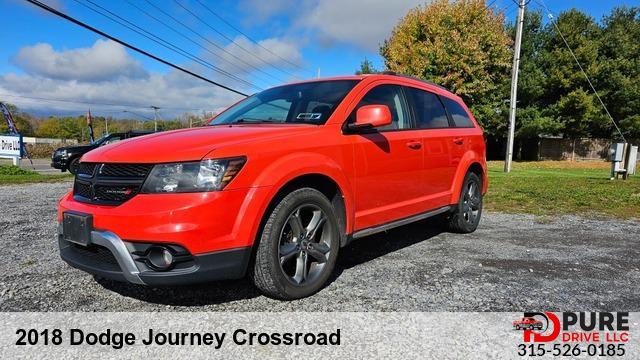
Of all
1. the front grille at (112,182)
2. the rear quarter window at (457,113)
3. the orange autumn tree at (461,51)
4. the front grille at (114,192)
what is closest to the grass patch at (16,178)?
the front grille at (112,182)

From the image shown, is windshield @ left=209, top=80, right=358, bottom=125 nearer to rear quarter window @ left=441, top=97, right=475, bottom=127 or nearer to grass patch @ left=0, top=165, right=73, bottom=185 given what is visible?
rear quarter window @ left=441, top=97, right=475, bottom=127

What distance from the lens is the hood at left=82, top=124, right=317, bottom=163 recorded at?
290 cm

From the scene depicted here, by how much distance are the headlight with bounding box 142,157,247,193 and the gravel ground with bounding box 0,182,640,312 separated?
0.91 m

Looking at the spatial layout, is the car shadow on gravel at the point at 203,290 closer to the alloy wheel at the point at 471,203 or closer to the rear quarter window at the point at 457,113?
the alloy wheel at the point at 471,203

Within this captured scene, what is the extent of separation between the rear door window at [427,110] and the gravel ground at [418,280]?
1.37 meters

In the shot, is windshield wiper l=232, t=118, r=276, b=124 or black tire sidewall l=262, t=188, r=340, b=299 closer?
black tire sidewall l=262, t=188, r=340, b=299

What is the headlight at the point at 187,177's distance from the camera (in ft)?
9.29

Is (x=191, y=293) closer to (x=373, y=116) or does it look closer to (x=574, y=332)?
(x=373, y=116)

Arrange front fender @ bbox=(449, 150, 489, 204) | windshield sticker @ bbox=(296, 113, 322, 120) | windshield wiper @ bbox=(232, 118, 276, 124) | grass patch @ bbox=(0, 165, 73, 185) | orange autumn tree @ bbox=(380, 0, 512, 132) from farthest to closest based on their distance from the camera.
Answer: orange autumn tree @ bbox=(380, 0, 512, 132), grass patch @ bbox=(0, 165, 73, 185), front fender @ bbox=(449, 150, 489, 204), windshield wiper @ bbox=(232, 118, 276, 124), windshield sticker @ bbox=(296, 113, 322, 120)

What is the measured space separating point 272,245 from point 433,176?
2424 mm

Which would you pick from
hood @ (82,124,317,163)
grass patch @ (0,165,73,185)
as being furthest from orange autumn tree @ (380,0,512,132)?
hood @ (82,124,317,163)

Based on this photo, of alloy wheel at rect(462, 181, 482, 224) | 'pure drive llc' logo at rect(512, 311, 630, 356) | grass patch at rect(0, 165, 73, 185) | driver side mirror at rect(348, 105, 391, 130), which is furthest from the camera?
grass patch at rect(0, 165, 73, 185)

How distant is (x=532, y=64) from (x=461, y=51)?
29.3 ft

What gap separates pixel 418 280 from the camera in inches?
147
